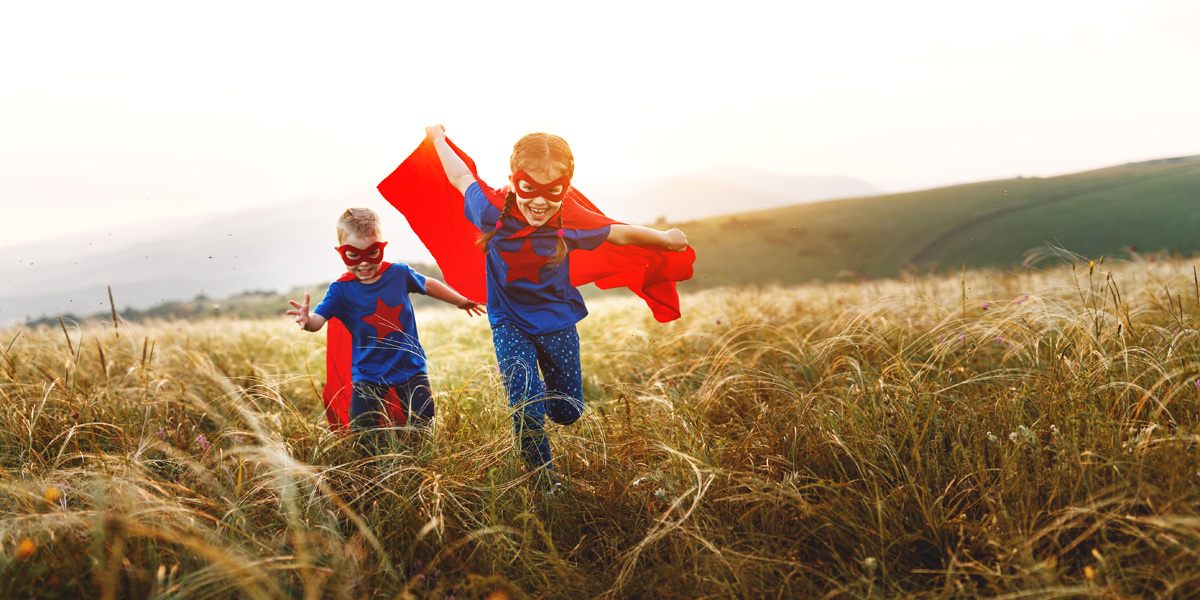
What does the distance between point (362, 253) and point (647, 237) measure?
4.74 ft

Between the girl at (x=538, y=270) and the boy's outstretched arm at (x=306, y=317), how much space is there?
915mm

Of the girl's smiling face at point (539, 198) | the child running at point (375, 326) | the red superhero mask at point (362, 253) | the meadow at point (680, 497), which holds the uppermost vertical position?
the girl's smiling face at point (539, 198)

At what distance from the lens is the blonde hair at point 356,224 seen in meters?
3.14

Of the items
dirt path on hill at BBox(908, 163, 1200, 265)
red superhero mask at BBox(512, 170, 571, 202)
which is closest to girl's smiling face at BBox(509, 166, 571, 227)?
red superhero mask at BBox(512, 170, 571, 202)

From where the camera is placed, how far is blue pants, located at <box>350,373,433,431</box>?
126 inches

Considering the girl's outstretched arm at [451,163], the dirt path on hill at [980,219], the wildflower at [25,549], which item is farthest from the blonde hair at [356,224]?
the dirt path on hill at [980,219]

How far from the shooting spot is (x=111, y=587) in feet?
5.62

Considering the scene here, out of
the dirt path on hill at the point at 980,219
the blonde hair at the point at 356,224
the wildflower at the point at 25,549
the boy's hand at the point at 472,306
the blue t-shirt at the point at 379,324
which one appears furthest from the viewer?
the dirt path on hill at the point at 980,219

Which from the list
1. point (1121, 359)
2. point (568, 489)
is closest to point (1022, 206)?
point (1121, 359)

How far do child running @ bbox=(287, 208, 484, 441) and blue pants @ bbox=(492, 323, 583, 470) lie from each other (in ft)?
1.83

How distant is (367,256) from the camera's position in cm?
317

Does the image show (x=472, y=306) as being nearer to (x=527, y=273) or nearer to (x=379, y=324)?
(x=379, y=324)

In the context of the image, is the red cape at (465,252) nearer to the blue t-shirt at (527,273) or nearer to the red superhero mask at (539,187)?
the blue t-shirt at (527,273)

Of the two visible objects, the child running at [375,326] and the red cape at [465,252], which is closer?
the child running at [375,326]
